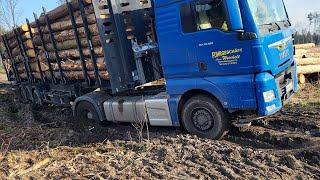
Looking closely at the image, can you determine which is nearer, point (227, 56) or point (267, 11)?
A: point (227, 56)

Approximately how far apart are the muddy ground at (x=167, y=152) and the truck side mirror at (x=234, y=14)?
6.86ft

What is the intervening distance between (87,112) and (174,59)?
3444 mm

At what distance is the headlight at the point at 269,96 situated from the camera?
746 centimetres

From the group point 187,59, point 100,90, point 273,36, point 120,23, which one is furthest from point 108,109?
point 273,36

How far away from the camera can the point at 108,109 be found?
10258 millimetres

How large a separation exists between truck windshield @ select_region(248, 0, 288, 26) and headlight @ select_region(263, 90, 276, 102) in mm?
1220

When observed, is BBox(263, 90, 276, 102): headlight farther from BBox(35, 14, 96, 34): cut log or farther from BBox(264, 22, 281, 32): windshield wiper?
BBox(35, 14, 96, 34): cut log

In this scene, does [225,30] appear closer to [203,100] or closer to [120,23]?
[203,100]

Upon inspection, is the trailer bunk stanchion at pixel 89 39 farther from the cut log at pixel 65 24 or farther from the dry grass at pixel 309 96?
A: the dry grass at pixel 309 96

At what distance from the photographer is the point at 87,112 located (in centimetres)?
1092

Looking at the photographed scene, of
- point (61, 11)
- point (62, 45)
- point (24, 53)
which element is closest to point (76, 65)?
point (62, 45)

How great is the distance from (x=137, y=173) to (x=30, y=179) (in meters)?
1.62

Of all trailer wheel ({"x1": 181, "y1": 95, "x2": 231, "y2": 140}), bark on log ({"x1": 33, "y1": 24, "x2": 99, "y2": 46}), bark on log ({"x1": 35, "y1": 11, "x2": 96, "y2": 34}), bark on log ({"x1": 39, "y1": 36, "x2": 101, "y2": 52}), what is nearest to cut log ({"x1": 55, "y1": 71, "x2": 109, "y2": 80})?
bark on log ({"x1": 39, "y1": 36, "x2": 101, "y2": 52})

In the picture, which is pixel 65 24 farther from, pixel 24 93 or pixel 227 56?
pixel 24 93
